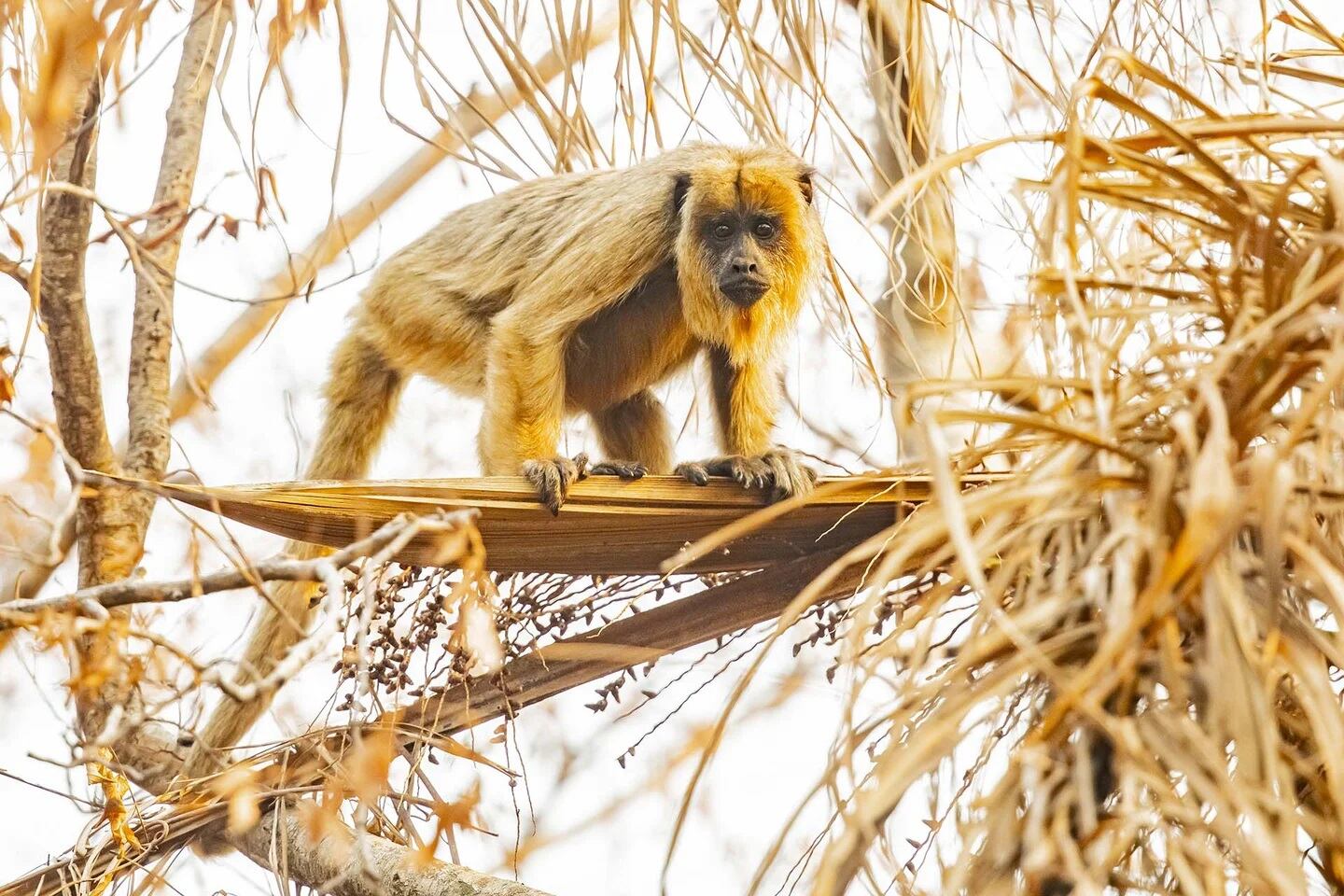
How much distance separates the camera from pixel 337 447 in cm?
369

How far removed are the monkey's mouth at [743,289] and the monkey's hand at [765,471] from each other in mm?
438

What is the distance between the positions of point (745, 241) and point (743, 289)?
0.63 ft

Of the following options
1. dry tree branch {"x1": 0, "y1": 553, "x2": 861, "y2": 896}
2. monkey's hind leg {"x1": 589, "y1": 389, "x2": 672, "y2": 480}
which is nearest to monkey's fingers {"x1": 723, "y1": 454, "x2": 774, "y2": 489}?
dry tree branch {"x1": 0, "y1": 553, "x2": 861, "y2": 896}

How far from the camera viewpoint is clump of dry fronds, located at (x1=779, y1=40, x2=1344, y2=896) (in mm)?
1146

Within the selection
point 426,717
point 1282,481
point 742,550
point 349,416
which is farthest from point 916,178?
point 349,416

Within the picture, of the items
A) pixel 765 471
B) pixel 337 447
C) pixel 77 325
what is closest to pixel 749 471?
pixel 765 471

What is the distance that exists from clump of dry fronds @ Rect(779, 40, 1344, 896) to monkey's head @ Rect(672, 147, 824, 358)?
6.03 feet

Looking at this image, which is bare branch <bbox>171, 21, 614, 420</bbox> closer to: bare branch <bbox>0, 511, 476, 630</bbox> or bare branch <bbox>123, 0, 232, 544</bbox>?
bare branch <bbox>123, 0, 232, 544</bbox>

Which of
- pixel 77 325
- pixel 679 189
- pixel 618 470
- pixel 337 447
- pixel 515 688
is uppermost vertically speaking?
pixel 679 189

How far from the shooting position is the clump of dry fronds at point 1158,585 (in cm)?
115

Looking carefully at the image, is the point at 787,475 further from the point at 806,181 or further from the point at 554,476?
the point at 806,181

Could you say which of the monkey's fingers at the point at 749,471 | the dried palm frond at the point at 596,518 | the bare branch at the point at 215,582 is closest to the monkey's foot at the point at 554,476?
the dried palm frond at the point at 596,518

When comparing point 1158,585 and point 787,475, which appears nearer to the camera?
point 1158,585

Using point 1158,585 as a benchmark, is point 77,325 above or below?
above
